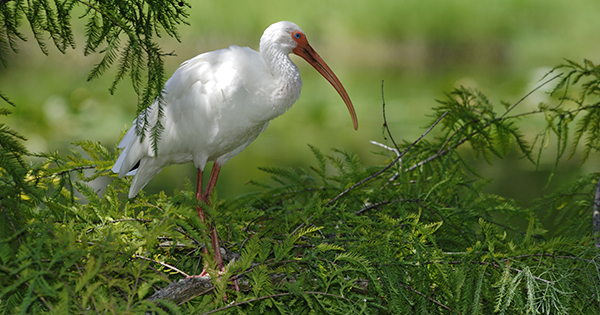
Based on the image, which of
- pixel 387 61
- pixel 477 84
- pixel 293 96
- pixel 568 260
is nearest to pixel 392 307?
pixel 568 260

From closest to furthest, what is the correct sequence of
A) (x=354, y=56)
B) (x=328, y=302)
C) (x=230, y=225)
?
(x=328, y=302)
(x=230, y=225)
(x=354, y=56)

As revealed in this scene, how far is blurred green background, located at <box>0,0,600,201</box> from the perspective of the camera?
818cm

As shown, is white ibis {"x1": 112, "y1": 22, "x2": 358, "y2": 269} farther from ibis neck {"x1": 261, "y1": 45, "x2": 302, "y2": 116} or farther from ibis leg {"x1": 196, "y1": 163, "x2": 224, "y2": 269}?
ibis leg {"x1": 196, "y1": 163, "x2": 224, "y2": 269}

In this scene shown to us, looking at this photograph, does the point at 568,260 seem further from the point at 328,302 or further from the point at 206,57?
the point at 206,57

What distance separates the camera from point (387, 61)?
36.1 feet

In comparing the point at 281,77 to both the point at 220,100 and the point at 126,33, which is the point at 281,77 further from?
the point at 126,33

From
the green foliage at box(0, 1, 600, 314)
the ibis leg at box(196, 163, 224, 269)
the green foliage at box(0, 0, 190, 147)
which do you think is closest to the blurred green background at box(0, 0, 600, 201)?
the ibis leg at box(196, 163, 224, 269)

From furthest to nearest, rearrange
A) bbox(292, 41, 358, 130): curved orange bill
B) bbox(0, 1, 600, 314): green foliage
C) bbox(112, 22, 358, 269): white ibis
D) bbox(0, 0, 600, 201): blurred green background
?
bbox(0, 0, 600, 201): blurred green background, bbox(292, 41, 358, 130): curved orange bill, bbox(112, 22, 358, 269): white ibis, bbox(0, 1, 600, 314): green foliage

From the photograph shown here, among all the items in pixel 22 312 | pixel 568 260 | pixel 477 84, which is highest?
pixel 477 84

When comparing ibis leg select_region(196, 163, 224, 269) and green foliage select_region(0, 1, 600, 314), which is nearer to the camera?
green foliage select_region(0, 1, 600, 314)

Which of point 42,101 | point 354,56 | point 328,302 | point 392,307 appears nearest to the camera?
point 328,302

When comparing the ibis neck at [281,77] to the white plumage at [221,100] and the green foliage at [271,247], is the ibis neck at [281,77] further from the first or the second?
the green foliage at [271,247]

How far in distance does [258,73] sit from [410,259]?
1213 mm

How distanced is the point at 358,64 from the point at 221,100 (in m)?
8.48
